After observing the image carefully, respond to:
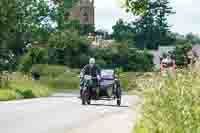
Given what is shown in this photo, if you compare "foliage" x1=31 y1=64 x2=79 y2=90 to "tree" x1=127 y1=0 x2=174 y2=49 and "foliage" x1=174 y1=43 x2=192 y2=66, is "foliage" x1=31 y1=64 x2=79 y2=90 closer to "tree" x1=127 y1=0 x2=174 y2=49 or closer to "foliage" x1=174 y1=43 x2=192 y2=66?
"foliage" x1=174 y1=43 x2=192 y2=66

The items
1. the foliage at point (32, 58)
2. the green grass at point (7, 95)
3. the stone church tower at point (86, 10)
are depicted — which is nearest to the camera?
the green grass at point (7, 95)

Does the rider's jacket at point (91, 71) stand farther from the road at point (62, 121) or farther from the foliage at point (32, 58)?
the foliage at point (32, 58)

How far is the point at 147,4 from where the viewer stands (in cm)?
1277

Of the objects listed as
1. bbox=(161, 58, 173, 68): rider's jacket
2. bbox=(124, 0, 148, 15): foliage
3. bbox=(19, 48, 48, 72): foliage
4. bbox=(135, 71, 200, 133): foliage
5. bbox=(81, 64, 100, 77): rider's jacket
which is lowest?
bbox=(19, 48, 48, 72): foliage

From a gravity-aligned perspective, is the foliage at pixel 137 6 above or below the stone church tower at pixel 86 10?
below

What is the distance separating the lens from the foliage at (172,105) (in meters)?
11.4

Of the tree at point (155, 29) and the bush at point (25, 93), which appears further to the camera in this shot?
the tree at point (155, 29)

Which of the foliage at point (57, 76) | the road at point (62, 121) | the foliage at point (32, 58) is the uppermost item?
the road at point (62, 121)

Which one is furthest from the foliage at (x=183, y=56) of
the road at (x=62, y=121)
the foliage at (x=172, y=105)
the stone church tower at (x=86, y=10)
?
the stone church tower at (x=86, y=10)

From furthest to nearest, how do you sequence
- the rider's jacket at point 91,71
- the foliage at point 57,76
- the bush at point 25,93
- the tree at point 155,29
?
the tree at point 155,29
the foliage at point 57,76
the bush at point 25,93
the rider's jacket at point 91,71

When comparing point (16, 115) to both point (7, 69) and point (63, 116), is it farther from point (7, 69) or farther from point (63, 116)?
point (7, 69)

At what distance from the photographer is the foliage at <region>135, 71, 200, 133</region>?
11387 mm

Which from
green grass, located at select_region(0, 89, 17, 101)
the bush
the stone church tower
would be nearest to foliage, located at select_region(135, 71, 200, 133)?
green grass, located at select_region(0, 89, 17, 101)

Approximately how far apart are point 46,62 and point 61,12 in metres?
14.0
